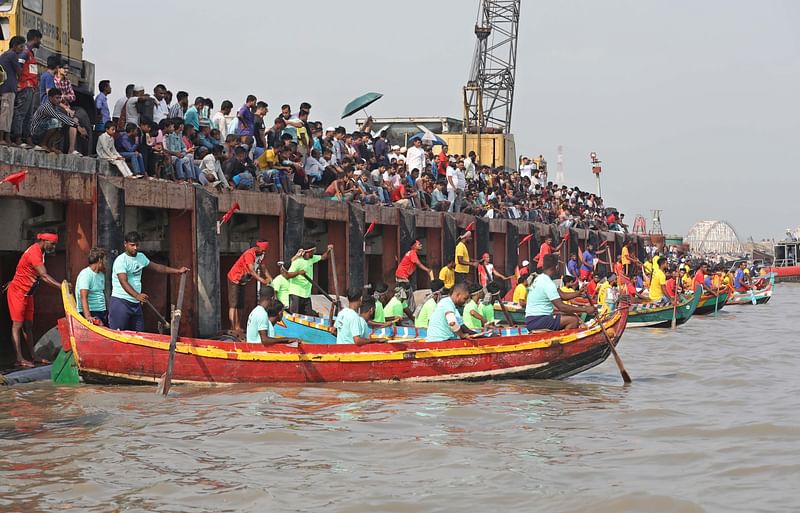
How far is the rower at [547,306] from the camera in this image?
14617mm

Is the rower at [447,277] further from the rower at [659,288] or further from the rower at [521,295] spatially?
the rower at [659,288]

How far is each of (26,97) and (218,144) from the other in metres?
4.38

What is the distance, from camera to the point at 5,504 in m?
7.86

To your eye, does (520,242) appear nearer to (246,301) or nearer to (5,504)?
(246,301)

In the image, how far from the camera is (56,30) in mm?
17469

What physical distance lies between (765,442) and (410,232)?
1420cm

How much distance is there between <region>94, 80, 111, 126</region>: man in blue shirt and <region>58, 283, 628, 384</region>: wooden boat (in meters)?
5.02

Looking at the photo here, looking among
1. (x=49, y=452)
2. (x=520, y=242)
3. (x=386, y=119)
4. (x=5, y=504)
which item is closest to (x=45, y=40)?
(x=49, y=452)

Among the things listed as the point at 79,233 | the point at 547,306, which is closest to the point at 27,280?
the point at 79,233

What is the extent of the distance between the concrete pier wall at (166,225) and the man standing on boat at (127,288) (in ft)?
3.04

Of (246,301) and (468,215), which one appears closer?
(246,301)

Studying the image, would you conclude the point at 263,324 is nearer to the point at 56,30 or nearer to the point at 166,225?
the point at 166,225

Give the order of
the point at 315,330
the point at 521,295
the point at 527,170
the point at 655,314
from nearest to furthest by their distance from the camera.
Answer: the point at 315,330, the point at 521,295, the point at 655,314, the point at 527,170

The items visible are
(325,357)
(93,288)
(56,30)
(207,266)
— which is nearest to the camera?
(93,288)
